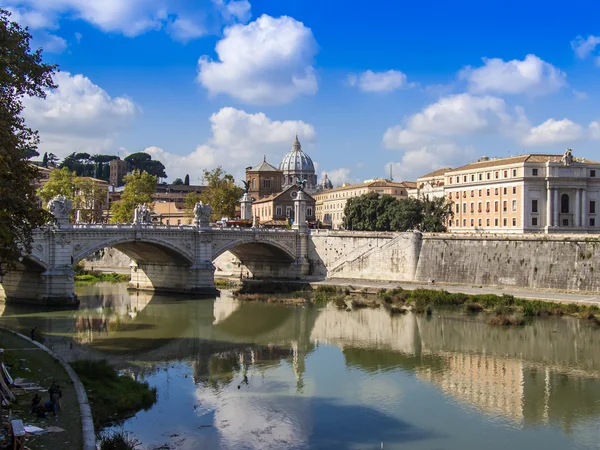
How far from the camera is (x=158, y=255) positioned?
46.5 meters

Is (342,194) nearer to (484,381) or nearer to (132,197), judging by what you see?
(132,197)

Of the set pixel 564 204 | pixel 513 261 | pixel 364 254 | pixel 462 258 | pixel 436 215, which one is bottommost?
pixel 513 261

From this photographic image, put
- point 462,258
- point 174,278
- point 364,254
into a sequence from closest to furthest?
point 462,258, point 174,278, point 364,254

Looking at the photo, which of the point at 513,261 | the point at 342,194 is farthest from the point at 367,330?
the point at 342,194

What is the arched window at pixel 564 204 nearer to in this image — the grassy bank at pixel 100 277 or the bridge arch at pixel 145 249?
the bridge arch at pixel 145 249

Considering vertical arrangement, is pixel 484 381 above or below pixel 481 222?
below

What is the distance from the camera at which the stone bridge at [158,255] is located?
3650 centimetres

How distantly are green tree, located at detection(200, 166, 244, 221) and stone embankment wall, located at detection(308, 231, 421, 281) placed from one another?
15.9 meters

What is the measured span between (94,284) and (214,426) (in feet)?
117

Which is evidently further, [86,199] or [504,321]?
[86,199]

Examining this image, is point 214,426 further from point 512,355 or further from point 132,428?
point 512,355

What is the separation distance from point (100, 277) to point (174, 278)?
9589 mm

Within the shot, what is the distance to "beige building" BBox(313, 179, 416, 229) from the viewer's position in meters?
89.8

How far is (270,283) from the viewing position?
48.3 metres
